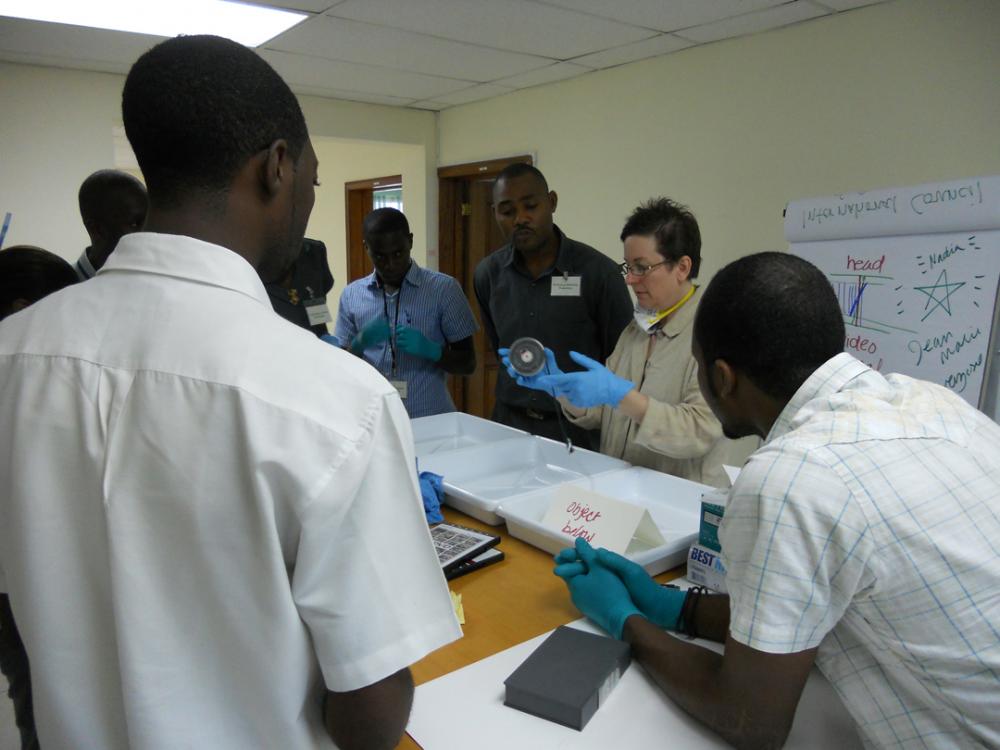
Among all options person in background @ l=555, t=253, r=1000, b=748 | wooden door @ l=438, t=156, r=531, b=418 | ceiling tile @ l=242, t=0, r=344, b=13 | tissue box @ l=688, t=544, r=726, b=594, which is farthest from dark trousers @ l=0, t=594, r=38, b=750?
wooden door @ l=438, t=156, r=531, b=418

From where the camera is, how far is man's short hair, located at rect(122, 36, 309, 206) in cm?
64

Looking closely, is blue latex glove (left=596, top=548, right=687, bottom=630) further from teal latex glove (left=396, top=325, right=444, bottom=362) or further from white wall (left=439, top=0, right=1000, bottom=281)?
white wall (left=439, top=0, right=1000, bottom=281)

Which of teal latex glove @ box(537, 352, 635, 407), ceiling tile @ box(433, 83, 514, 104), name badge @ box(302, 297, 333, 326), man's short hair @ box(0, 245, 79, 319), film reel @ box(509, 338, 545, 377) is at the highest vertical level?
ceiling tile @ box(433, 83, 514, 104)

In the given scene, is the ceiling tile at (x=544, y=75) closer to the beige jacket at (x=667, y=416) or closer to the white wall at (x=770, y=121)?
the white wall at (x=770, y=121)

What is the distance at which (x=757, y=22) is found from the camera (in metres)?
2.79

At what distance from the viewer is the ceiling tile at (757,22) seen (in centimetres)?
262

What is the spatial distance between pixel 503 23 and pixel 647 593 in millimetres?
2495

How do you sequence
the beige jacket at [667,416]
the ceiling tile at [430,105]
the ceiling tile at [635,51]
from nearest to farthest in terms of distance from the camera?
the beige jacket at [667,416] < the ceiling tile at [635,51] < the ceiling tile at [430,105]

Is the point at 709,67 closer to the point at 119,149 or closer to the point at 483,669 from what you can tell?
the point at 483,669

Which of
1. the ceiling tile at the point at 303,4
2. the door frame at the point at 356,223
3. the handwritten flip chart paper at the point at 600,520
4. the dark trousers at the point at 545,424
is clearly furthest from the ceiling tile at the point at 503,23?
the door frame at the point at 356,223

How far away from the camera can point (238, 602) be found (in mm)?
596

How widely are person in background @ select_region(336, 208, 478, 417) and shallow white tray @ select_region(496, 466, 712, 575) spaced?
117 cm

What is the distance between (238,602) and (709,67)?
3.25m

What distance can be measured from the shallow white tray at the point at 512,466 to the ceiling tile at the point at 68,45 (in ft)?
8.29
